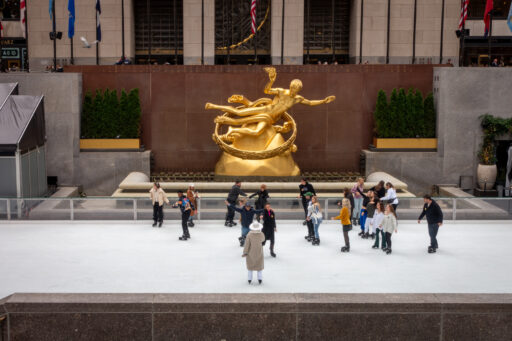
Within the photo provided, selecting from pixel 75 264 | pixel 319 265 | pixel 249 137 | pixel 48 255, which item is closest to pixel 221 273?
pixel 319 265

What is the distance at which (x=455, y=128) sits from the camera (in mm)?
23484

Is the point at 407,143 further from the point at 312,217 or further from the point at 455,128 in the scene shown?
the point at 312,217

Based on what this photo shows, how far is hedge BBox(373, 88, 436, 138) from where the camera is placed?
23750mm

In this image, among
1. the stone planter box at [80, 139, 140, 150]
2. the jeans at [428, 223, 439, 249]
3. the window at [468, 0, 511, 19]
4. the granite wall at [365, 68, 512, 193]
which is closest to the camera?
the jeans at [428, 223, 439, 249]

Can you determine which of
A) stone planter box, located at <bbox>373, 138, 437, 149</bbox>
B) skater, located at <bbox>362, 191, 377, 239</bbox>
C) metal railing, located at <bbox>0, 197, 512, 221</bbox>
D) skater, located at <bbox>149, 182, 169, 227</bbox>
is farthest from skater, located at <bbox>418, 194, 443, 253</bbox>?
stone planter box, located at <bbox>373, 138, 437, 149</bbox>

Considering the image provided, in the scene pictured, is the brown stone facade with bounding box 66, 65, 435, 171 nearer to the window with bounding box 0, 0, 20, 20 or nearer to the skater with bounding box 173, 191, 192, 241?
the skater with bounding box 173, 191, 192, 241

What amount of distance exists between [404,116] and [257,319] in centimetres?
1666

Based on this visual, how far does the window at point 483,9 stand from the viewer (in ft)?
110

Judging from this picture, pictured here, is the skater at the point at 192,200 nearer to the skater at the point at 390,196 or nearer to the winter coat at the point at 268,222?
the winter coat at the point at 268,222

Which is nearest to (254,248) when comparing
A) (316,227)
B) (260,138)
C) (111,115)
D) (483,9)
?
(316,227)

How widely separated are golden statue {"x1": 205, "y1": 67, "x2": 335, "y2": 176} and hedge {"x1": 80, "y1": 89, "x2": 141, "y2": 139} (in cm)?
371

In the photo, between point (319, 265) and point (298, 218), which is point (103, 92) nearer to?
point (298, 218)

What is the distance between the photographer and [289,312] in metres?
8.77

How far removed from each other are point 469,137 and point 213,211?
39.7ft
